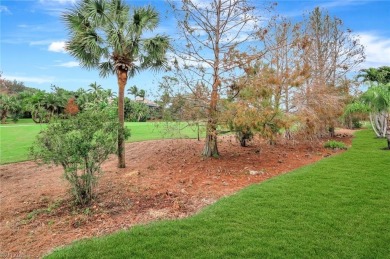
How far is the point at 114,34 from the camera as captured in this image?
29.4 ft

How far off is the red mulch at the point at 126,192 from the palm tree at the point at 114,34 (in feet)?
6.39

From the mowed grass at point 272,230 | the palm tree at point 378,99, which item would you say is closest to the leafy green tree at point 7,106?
the palm tree at point 378,99

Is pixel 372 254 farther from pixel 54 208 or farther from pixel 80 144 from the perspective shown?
pixel 54 208

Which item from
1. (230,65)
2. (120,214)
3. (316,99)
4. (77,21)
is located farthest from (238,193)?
(316,99)

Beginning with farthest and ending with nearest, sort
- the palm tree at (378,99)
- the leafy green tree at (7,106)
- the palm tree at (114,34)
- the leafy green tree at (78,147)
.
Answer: the leafy green tree at (7,106)
the palm tree at (378,99)
the palm tree at (114,34)
the leafy green tree at (78,147)

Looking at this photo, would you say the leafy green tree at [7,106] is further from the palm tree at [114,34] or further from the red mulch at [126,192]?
the palm tree at [114,34]

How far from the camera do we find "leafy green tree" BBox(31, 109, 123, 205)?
5.66 metres

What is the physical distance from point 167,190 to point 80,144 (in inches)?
90.7

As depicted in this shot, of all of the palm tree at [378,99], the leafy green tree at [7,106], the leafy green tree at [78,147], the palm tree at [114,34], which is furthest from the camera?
the leafy green tree at [7,106]

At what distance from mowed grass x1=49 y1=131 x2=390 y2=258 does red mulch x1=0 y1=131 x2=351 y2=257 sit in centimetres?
60

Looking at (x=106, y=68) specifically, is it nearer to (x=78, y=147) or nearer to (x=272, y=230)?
(x=78, y=147)

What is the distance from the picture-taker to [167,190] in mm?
6887

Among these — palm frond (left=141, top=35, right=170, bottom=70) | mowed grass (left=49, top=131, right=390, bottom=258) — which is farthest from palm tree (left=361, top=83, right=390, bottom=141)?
palm frond (left=141, top=35, right=170, bottom=70)

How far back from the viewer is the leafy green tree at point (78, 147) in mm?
5664
